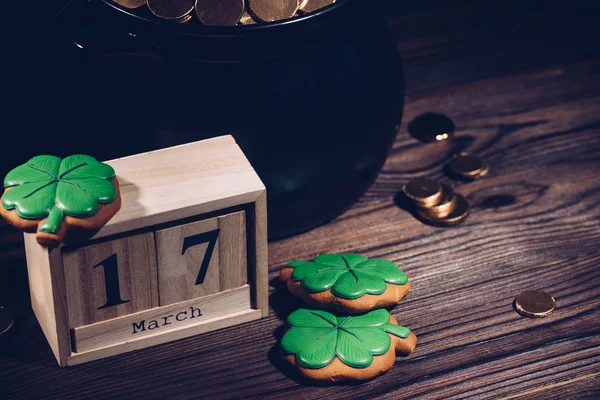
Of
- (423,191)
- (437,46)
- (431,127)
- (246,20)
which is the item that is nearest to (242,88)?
(246,20)

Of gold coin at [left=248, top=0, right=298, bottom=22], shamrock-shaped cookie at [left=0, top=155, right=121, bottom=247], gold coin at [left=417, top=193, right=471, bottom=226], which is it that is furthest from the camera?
gold coin at [left=417, top=193, right=471, bottom=226]

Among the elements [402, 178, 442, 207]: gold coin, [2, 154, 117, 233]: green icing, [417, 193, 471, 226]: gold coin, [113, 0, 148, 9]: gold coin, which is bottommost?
[417, 193, 471, 226]: gold coin

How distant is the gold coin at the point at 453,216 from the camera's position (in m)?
1.07

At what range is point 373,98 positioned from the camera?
967 millimetres

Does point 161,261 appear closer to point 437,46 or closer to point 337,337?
point 337,337

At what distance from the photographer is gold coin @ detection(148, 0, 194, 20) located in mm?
854

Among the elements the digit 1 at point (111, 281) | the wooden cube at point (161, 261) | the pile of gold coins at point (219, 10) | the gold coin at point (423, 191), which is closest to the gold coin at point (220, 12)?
the pile of gold coins at point (219, 10)

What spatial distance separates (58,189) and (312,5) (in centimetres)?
30

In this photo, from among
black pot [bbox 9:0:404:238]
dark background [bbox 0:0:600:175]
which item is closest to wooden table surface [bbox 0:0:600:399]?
dark background [bbox 0:0:600:175]

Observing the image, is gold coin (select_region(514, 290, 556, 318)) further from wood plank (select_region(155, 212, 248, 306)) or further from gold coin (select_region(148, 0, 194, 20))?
gold coin (select_region(148, 0, 194, 20))

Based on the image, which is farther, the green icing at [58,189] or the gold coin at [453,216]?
the gold coin at [453,216]

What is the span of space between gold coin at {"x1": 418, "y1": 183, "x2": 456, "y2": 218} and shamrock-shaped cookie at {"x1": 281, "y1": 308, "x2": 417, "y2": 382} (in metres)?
0.21

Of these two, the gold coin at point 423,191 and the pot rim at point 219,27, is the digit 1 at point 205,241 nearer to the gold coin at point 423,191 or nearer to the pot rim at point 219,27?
the pot rim at point 219,27

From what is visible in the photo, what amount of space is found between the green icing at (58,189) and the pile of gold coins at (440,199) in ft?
1.34
